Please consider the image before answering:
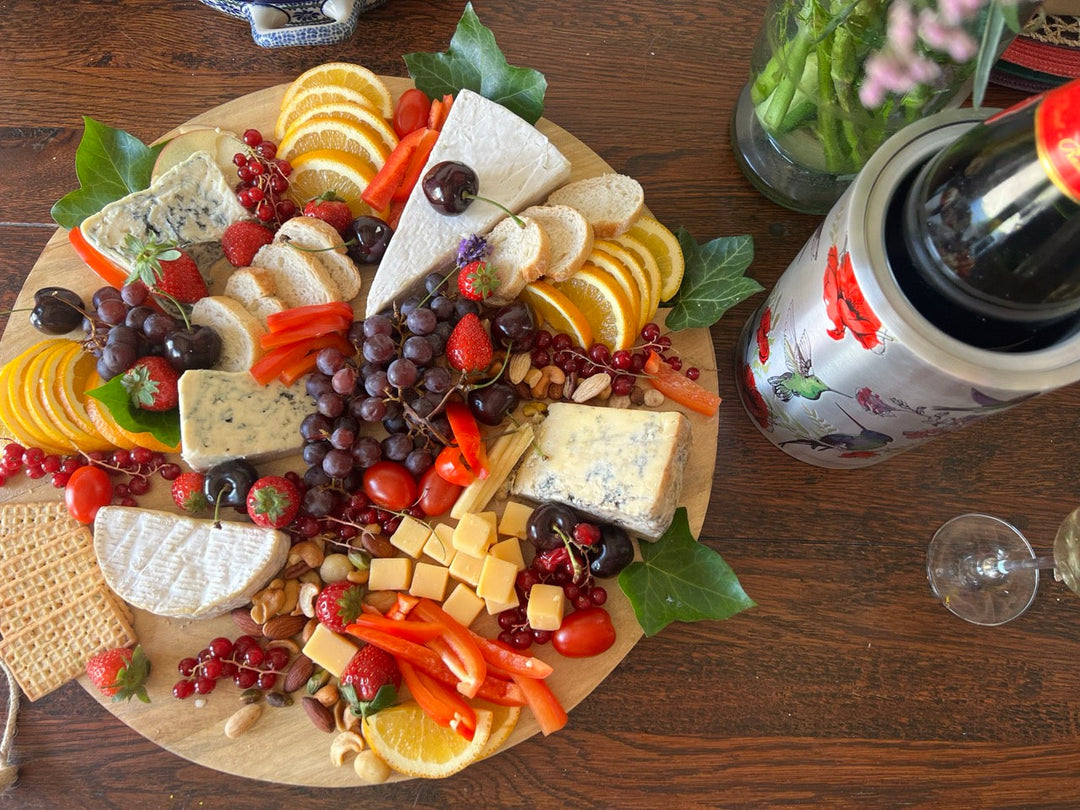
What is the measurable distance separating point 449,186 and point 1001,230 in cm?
90

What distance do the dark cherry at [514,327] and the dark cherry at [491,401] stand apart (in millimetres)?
84

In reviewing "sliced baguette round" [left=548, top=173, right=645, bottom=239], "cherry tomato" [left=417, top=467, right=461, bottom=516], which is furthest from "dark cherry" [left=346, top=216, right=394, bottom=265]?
"cherry tomato" [left=417, top=467, right=461, bottom=516]

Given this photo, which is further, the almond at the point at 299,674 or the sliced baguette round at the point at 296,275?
the sliced baguette round at the point at 296,275

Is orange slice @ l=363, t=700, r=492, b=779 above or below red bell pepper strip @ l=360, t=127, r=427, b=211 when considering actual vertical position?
below

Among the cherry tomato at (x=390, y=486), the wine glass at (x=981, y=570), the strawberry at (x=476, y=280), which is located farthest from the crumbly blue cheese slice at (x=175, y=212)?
the wine glass at (x=981, y=570)

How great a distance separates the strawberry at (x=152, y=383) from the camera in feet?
4.16

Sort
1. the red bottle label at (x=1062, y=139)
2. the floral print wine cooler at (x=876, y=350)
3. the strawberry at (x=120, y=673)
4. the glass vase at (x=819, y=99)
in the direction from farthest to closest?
1. the strawberry at (x=120, y=673)
2. the glass vase at (x=819, y=99)
3. the floral print wine cooler at (x=876, y=350)
4. the red bottle label at (x=1062, y=139)

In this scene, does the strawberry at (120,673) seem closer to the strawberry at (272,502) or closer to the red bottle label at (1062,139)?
the strawberry at (272,502)

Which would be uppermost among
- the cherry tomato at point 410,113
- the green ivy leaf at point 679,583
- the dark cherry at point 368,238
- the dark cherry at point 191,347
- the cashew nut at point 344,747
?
the cherry tomato at point 410,113

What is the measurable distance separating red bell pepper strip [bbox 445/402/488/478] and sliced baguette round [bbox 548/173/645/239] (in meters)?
0.44

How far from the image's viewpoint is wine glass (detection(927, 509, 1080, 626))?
1423 millimetres

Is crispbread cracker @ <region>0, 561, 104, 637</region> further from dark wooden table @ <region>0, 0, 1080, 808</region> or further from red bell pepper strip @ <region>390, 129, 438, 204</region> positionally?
red bell pepper strip @ <region>390, 129, 438, 204</region>

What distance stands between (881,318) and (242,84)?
1.47m

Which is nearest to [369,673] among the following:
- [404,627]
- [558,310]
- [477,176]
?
[404,627]
